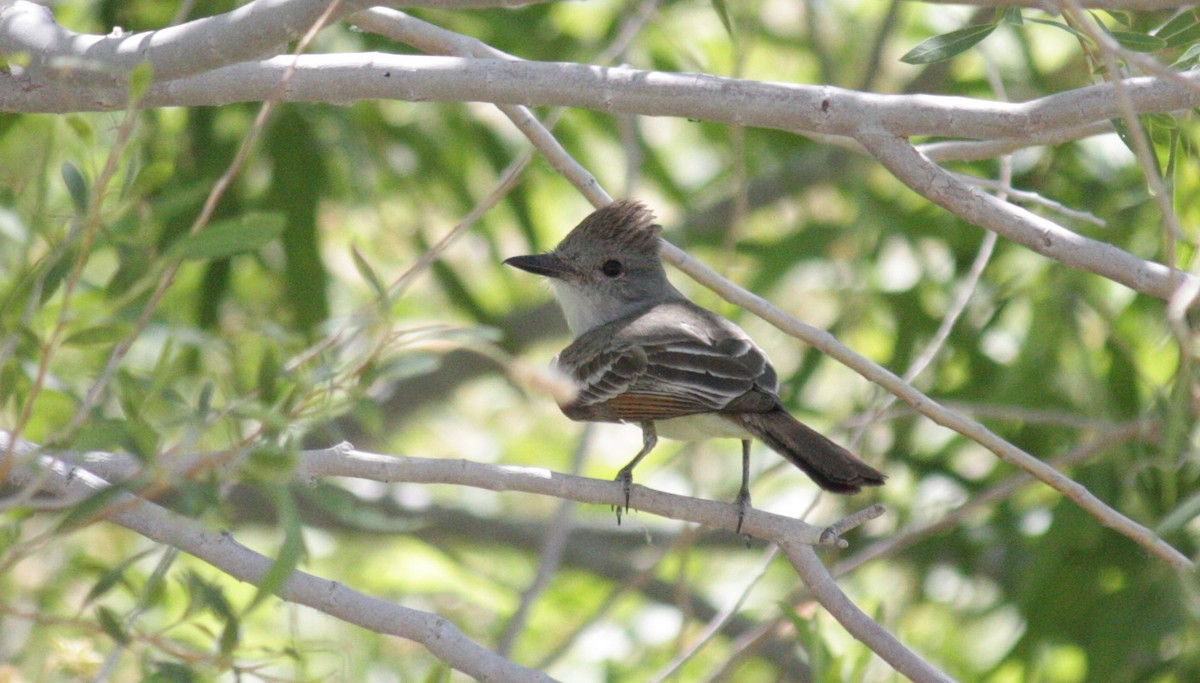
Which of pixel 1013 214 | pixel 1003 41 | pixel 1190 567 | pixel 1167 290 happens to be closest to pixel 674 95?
pixel 1013 214

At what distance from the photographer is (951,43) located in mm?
2600

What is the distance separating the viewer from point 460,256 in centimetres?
650

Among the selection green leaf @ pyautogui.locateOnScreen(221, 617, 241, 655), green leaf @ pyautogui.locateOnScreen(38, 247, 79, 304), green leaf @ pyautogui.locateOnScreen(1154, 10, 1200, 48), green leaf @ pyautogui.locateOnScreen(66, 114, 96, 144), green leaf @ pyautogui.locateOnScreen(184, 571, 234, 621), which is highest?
green leaf @ pyautogui.locateOnScreen(1154, 10, 1200, 48)

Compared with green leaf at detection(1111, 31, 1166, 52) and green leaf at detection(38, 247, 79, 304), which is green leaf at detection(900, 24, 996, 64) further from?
green leaf at detection(38, 247, 79, 304)

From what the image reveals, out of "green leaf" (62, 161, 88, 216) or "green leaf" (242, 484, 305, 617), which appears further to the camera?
"green leaf" (62, 161, 88, 216)

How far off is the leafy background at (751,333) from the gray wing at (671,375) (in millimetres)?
336

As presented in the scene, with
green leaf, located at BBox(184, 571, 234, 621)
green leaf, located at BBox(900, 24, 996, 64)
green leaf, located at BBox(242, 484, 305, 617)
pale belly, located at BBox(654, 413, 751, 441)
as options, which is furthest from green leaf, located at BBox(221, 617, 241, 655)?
green leaf, located at BBox(900, 24, 996, 64)

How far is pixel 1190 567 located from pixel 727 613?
0.99 meters

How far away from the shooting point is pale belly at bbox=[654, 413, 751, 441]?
351 centimetres

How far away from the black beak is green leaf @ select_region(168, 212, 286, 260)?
7.52ft

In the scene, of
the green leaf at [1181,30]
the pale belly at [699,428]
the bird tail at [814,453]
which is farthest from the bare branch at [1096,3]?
the pale belly at [699,428]

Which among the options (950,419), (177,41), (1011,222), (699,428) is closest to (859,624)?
(950,419)

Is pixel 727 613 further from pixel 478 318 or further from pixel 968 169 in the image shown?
pixel 968 169

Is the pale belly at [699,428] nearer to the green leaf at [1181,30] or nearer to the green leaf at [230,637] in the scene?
the green leaf at [1181,30]
